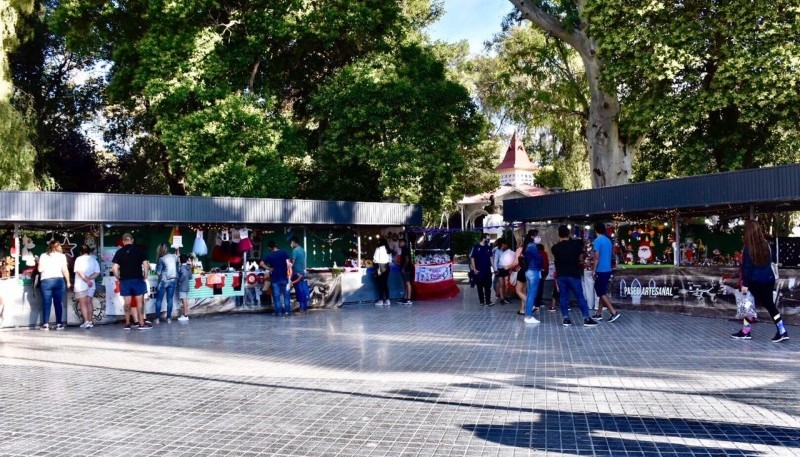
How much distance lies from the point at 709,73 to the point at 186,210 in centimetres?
1576

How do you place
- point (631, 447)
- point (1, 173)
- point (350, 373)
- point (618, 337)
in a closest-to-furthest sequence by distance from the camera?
point (631, 447), point (350, 373), point (618, 337), point (1, 173)

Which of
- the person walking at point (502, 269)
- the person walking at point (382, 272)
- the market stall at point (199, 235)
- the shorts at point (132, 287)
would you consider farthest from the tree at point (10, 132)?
the person walking at point (502, 269)

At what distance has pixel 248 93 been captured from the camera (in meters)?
A: 24.8

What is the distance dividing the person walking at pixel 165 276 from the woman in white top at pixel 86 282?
1239 millimetres

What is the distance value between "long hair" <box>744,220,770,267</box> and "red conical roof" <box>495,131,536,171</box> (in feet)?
137

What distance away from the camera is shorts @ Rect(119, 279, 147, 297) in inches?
533

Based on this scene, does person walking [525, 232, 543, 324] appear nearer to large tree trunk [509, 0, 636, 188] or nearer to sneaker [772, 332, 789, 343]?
sneaker [772, 332, 789, 343]

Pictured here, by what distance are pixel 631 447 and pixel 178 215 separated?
13.3 metres

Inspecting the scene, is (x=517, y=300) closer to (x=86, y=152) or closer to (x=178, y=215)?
(x=178, y=215)

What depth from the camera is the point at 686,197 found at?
15016mm

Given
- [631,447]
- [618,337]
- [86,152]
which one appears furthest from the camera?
[86,152]

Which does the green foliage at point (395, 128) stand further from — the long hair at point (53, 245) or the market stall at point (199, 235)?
the long hair at point (53, 245)

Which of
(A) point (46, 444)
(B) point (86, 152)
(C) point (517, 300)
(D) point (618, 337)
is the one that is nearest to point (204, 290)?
(C) point (517, 300)

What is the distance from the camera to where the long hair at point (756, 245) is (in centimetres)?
1034
